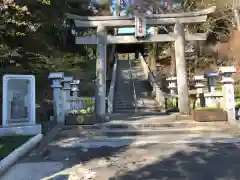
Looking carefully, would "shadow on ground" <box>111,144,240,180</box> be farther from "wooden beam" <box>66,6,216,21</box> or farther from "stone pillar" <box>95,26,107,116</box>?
"wooden beam" <box>66,6,216,21</box>

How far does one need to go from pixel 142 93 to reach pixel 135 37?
740 cm

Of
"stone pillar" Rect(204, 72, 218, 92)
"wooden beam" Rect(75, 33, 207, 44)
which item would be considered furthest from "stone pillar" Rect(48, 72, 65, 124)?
"stone pillar" Rect(204, 72, 218, 92)

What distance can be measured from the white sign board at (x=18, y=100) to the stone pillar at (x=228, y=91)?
6793mm

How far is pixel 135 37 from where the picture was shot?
13.0 meters

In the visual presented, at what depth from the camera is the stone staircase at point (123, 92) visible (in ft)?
55.1

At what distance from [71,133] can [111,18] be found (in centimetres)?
556

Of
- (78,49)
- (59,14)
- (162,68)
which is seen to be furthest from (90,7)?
(59,14)

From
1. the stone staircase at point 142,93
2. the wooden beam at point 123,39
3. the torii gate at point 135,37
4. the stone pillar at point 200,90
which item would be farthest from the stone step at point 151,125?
the stone staircase at point 142,93

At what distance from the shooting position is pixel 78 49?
82.2 ft

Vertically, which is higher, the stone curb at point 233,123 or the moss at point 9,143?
the stone curb at point 233,123

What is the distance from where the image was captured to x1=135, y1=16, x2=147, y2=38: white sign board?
12.6 meters

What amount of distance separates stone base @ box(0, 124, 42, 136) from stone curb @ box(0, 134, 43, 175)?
35 cm

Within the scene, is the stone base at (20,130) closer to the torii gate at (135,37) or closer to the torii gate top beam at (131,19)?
the torii gate at (135,37)

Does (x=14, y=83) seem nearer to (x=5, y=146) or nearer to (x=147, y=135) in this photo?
(x=5, y=146)
